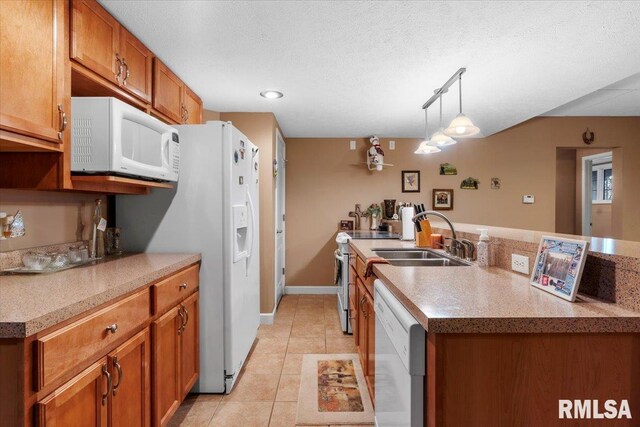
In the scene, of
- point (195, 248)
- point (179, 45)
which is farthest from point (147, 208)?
point (179, 45)

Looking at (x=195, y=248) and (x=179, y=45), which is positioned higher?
(x=179, y=45)

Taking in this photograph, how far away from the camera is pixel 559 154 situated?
5613mm

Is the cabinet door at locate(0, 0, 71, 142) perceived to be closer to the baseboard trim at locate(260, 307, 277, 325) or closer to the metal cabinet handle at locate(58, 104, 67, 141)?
the metal cabinet handle at locate(58, 104, 67, 141)

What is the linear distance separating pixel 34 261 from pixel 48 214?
0.32 m

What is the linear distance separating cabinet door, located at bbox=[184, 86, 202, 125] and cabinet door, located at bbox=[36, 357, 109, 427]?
211 centimetres

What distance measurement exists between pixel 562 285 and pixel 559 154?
577 cm

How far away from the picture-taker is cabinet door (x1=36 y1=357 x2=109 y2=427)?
0.94 m

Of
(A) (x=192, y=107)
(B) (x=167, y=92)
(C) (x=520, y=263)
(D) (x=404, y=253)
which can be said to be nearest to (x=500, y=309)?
(C) (x=520, y=263)

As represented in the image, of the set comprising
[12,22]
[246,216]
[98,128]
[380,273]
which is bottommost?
[380,273]

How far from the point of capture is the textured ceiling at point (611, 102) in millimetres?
3240

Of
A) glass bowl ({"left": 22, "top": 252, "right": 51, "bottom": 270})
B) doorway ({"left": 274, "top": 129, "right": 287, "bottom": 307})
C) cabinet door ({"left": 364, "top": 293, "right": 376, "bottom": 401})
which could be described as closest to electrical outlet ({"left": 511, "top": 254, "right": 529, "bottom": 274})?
cabinet door ({"left": 364, "top": 293, "right": 376, "bottom": 401})

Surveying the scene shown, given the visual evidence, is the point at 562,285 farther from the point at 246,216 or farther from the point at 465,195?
the point at 465,195

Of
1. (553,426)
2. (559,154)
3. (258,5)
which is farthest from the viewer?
(559,154)

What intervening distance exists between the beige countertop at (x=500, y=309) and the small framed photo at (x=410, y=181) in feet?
11.9
